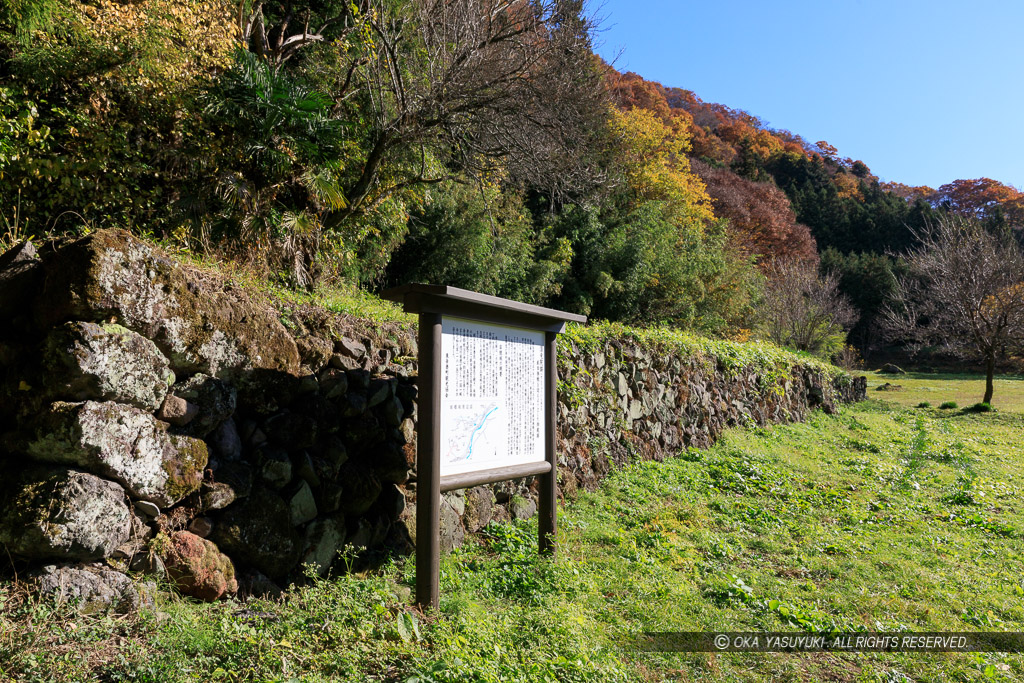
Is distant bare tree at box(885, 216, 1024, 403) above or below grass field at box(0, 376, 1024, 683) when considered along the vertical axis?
above

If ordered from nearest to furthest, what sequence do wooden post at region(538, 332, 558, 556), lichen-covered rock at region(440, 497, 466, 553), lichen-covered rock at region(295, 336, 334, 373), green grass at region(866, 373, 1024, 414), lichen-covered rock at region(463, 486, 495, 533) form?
1. lichen-covered rock at region(295, 336, 334, 373)
2. lichen-covered rock at region(440, 497, 466, 553)
3. wooden post at region(538, 332, 558, 556)
4. lichen-covered rock at region(463, 486, 495, 533)
5. green grass at region(866, 373, 1024, 414)

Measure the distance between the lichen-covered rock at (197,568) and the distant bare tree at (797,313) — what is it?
22482mm

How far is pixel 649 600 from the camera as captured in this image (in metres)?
4.56

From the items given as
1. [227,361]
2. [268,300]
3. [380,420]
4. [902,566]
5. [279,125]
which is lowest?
[902,566]

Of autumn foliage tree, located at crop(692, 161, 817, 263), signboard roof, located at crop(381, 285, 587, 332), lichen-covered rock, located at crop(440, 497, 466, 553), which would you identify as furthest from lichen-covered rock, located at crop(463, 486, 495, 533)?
autumn foliage tree, located at crop(692, 161, 817, 263)

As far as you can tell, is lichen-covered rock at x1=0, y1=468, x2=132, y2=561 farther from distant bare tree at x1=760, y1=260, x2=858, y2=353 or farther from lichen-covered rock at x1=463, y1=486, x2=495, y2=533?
distant bare tree at x1=760, y1=260, x2=858, y2=353

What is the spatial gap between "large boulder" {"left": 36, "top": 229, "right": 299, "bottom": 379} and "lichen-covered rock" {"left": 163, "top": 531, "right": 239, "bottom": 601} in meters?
1.11

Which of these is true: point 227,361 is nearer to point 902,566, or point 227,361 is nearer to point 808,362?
point 902,566

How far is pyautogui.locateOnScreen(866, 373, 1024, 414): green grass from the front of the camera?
1944cm

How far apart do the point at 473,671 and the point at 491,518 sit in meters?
2.64

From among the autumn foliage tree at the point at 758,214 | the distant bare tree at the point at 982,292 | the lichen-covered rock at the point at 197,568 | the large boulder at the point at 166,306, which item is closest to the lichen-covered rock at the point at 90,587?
the lichen-covered rock at the point at 197,568

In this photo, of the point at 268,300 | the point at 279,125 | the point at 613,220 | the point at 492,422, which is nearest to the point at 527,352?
the point at 492,422

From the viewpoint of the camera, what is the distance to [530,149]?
31.3ft

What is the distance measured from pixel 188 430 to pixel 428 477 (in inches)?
62.3
